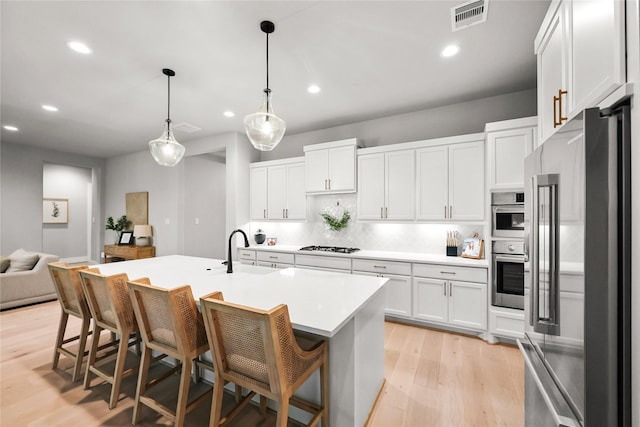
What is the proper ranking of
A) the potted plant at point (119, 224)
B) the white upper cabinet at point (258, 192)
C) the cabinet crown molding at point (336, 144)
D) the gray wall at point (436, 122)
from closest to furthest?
the gray wall at point (436, 122) < the cabinet crown molding at point (336, 144) < the white upper cabinet at point (258, 192) < the potted plant at point (119, 224)

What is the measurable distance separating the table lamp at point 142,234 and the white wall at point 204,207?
103 cm

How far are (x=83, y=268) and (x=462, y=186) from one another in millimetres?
3834

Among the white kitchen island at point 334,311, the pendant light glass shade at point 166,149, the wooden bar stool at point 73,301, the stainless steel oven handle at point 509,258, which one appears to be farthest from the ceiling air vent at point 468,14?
the wooden bar stool at point 73,301

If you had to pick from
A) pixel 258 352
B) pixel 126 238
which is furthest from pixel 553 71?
pixel 126 238

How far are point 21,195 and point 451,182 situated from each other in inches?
319

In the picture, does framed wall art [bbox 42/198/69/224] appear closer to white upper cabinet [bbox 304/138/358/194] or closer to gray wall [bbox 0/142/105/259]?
gray wall [bbox 0/142/105/259]

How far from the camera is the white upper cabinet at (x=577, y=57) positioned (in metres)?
0.96

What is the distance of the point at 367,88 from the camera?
3.18 m

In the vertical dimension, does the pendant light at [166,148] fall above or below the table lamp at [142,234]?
above

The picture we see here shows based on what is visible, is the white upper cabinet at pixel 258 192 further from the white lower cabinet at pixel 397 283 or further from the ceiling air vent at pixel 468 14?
the ceiling air vent at pixel 468 14

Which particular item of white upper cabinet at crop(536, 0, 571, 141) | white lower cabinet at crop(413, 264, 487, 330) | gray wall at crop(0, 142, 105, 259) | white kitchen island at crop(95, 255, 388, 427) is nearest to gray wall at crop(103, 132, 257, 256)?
gray wall at crop(0, 142, 105, 259)

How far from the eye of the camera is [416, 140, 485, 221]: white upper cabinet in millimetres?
3164

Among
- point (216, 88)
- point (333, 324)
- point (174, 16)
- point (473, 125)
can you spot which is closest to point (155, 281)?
point (333, 324)

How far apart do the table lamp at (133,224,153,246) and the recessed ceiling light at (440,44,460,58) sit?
6.34 meters
